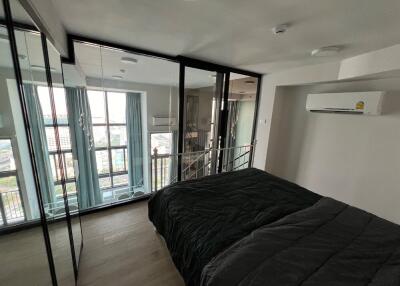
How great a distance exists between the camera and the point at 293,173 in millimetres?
3367

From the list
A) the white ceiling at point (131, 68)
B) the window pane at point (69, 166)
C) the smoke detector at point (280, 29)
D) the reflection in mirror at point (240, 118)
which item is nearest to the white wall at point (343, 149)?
the reflection in mirror at point (240, 118)

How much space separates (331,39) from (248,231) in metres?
1.99

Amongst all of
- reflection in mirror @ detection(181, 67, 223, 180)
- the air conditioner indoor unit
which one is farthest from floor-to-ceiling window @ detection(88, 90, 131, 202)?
the air conditioner indoor unit

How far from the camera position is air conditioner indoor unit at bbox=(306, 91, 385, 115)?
2.07 m

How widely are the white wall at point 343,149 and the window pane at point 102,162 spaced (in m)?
3.58

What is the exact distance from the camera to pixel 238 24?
1.46m

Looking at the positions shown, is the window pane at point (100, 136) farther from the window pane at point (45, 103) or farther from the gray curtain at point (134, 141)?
the window pane at point (45, 103)

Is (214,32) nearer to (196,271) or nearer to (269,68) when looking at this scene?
(269,68)

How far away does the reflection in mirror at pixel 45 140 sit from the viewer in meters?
0.91

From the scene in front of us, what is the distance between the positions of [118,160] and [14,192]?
3371 millimetres

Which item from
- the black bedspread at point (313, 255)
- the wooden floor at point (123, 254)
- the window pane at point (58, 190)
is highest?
the window pane at point (58, 190)

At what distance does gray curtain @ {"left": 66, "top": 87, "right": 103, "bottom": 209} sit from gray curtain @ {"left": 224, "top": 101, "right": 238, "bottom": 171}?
254cm

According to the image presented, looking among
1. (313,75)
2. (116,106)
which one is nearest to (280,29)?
(313,75)

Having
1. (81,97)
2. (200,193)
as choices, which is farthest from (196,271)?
(81,97)
